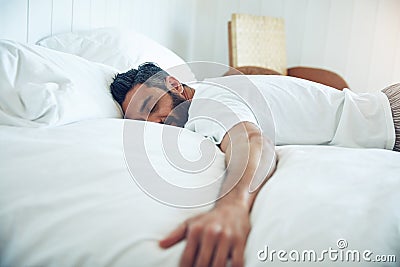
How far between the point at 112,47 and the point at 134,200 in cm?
95

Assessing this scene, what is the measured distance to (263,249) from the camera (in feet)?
1.74

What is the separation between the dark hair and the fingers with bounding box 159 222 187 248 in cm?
61

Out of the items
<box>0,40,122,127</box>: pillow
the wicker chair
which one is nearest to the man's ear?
<box>0,40,122,127</box>: pillow

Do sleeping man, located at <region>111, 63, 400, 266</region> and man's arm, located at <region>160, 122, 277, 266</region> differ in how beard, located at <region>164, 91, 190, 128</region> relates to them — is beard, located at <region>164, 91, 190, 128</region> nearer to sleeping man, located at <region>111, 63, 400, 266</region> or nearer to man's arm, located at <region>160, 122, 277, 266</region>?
sleeping man, located at <region>111, 63, 400, 266</region>

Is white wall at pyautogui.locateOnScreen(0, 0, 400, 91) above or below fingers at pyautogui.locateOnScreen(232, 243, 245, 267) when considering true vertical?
above

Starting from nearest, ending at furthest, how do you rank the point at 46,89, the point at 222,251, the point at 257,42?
1. the point at 222,251
2. the point at 46,89
3. the point at 257,42

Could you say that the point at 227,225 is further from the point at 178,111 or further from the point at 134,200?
the point at 178,111

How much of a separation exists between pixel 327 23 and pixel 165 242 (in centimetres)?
226

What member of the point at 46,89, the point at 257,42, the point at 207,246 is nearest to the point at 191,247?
the point at 207,246

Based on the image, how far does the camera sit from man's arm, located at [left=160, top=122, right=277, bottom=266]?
52 centimetres

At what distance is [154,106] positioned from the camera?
1083mm

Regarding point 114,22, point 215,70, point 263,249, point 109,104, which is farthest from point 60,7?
point 263,249

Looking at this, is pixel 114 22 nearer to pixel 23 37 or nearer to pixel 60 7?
pixel 60 7

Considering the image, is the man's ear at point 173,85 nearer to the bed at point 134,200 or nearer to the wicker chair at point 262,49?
the bed at point 134,200
